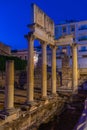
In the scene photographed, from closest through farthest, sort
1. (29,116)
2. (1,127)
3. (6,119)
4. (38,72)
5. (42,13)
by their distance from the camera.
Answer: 1. (1,127)
2. (6,119)
3. (29,116)
4. (42,13)
5. (38,72)

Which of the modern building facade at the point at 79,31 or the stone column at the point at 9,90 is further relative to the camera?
the modern building facade at the point at 79,31

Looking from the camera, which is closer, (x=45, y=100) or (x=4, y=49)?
(x=45, y=100)

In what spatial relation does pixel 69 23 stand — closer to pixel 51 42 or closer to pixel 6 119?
pixel 51 42

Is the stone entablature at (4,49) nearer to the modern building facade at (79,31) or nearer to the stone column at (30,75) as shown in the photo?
the modern building facade at (79,31)

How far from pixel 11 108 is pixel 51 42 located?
965 cm

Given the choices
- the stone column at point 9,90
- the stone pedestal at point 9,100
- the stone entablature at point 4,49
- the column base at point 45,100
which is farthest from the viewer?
the stone entablature at point 4,49

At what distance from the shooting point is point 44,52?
1836 cm

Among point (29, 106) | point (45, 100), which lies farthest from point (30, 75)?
point (45, 100)

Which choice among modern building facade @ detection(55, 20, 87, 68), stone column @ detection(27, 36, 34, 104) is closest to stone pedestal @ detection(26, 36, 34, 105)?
stone column @ detection(27, 36, 34, 104)

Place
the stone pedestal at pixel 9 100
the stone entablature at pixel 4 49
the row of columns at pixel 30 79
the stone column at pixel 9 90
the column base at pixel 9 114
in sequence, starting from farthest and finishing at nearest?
the stone entablature at pixel 4 49, the row of columns at pixel 30 79, the stone column at pixel 9 90, the stone pedestal at pixel 9 100, the column base at pixel 9 114

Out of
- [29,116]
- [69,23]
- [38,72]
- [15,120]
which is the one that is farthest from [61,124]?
[69,23]

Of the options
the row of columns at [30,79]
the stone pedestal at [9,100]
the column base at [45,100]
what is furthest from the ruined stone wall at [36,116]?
the row of columns at [30,79]

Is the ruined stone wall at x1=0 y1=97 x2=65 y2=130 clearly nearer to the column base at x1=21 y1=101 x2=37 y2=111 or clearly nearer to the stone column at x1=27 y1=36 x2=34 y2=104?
the column base at x1=21 y1=101 x2=37 y2=111

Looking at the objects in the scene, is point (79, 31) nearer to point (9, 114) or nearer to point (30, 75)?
A: point (30, 75)
